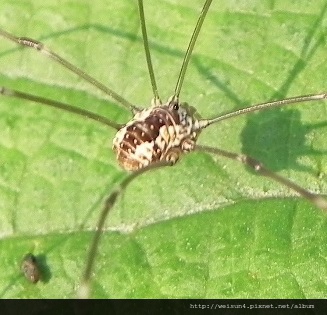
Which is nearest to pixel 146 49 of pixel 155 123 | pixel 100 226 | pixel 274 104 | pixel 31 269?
pixel 155 123

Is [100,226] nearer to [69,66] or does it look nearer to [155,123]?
[155,123]

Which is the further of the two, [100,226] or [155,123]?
[155,123]

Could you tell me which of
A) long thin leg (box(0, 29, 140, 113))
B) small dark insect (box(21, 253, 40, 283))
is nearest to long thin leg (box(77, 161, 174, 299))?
small dark insect (box(21, 253, 40, 283))

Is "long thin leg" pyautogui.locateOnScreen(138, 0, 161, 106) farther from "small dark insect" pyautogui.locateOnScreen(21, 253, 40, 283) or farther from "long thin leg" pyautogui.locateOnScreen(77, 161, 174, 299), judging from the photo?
"small dark insect" pyautogui.locateOnScreen(21, 253, 40, 283)

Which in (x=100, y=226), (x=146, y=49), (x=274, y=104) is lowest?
(x=100, y=226)

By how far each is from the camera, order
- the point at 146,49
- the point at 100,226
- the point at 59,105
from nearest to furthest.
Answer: the point at 100,226 < the point at 59,105 < the point at 146,49

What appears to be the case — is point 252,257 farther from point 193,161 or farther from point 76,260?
point 76,260

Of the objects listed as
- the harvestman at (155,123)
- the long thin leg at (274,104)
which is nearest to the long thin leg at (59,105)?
the harvestman at (155,123)
